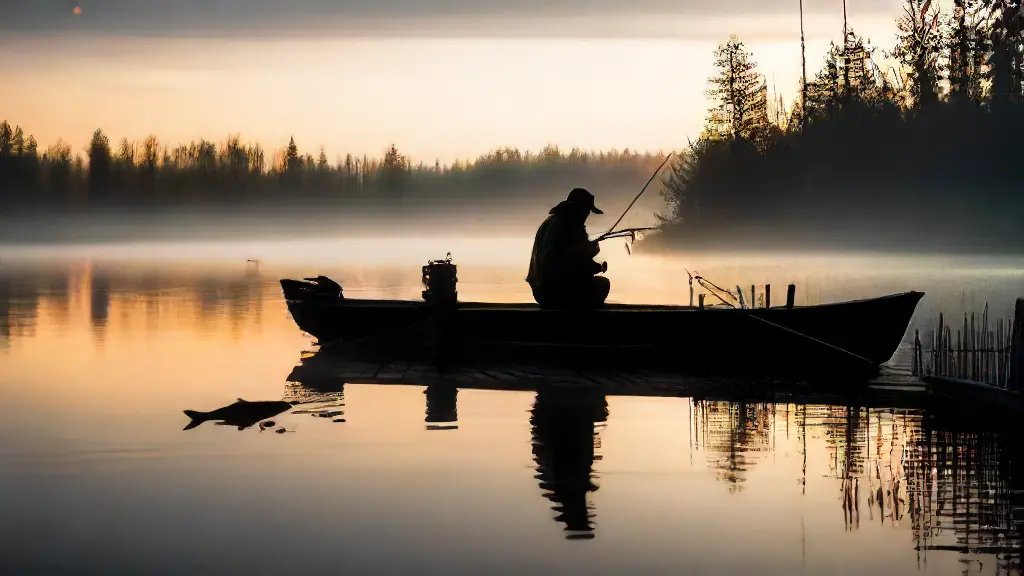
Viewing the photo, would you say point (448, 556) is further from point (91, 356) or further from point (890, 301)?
point (91, 356)

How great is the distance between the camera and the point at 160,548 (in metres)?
9.03

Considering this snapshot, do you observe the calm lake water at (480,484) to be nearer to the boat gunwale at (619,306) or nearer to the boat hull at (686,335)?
the boat hull at (686,335)

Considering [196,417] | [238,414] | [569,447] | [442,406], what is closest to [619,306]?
[442,406]

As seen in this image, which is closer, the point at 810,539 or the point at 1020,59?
the point at 810,539

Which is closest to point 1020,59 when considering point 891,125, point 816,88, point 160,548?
point 891,125

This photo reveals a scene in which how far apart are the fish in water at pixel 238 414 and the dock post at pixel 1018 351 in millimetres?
8664

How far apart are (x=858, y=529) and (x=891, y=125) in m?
71.7

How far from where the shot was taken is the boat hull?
1717 cm

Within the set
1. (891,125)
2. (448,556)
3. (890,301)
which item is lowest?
(448,556)

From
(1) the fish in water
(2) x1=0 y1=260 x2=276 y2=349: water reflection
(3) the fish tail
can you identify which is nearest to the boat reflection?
(1) the fish in water

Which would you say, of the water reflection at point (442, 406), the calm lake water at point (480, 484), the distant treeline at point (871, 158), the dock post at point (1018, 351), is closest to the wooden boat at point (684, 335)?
the calm lake water at point (480, 484)

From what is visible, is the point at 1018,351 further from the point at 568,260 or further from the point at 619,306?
the point at 619,306

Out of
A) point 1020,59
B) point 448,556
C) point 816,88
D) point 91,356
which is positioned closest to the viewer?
point 448,556

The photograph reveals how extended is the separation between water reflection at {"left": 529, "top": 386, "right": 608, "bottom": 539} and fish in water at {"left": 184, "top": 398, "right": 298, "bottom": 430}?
Result: 3240 mm
